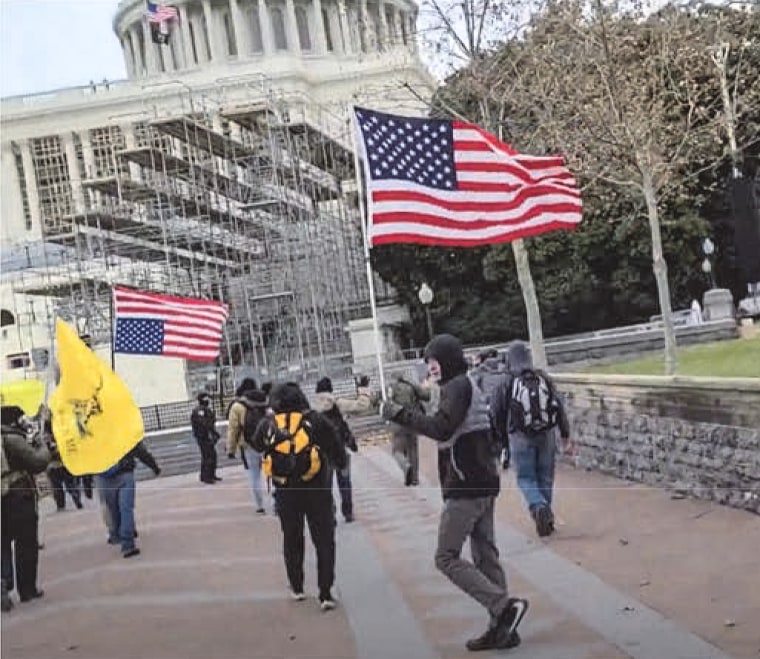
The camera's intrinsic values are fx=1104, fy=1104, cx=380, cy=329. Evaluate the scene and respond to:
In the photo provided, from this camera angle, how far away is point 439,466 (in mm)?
5836

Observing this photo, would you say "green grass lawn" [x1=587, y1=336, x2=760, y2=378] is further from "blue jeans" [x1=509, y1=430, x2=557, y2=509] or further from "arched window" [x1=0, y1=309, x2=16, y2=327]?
"arched window" [x1=0, y1=309, x2=16, y2=327]

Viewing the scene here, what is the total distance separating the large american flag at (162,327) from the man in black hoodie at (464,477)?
430 inches

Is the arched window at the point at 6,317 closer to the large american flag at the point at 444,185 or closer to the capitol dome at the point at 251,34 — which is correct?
the capitol dome at the point at 251,34

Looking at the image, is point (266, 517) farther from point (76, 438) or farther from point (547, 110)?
point (547, 110)

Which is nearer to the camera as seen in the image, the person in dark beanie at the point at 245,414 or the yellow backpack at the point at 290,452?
the yellow backpack at the point at 290,452

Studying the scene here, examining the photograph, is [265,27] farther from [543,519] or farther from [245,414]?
[543,519]

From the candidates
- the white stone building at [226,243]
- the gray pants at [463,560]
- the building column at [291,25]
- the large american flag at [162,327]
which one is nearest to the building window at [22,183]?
the white stone building at [226,243]

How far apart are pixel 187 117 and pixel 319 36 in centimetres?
3632

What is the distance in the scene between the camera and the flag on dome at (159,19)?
2282 inches

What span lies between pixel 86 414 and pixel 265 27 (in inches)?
2705

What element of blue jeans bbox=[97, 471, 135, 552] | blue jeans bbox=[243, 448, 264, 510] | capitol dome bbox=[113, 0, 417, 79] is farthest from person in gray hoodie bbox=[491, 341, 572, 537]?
capitol dome bbox=[113, 0, 417, 79]

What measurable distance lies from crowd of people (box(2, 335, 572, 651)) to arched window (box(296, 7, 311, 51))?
210 ft

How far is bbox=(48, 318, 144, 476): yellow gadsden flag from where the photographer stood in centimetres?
691

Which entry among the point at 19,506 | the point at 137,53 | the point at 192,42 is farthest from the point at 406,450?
the point at 192,42
